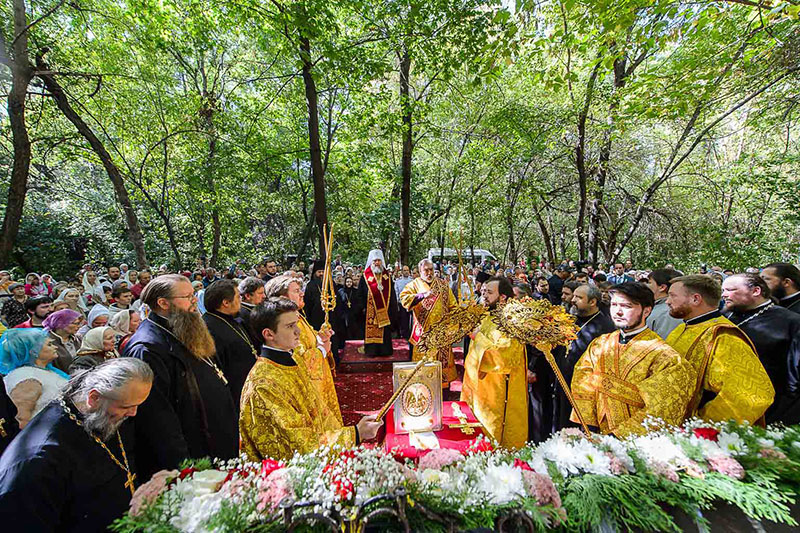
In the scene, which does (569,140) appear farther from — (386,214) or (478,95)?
(386,214)

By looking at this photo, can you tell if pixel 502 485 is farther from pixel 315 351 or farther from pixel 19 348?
pixel 19 348

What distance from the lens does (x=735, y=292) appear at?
10.7 ft

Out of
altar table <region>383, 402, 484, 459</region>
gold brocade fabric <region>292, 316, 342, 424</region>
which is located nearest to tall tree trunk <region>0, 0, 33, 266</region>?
gold brocade fabric <region>292, 316, 342, 424</region>

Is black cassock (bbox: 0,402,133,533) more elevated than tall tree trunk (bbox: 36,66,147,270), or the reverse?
tall tree trunk (bbox: 36,66,147,270)

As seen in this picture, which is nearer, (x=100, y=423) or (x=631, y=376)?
(x=100, y=423)

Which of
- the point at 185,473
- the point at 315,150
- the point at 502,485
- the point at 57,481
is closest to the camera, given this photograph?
the point at 57,481

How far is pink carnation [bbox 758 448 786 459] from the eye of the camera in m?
1.94

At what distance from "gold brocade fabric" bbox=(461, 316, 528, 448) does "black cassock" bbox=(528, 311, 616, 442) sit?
551 mm

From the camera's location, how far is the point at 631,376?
8.57 feet

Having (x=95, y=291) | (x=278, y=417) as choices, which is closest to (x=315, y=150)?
(x=95, y=291)

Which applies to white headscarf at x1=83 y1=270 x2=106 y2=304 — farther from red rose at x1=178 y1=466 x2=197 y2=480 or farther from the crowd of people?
red rose at x1=178 y1=466 x2=197 y2=480

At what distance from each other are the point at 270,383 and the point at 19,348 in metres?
2.50

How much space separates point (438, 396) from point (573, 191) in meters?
18.8

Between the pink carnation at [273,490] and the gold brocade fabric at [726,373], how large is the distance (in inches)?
106
